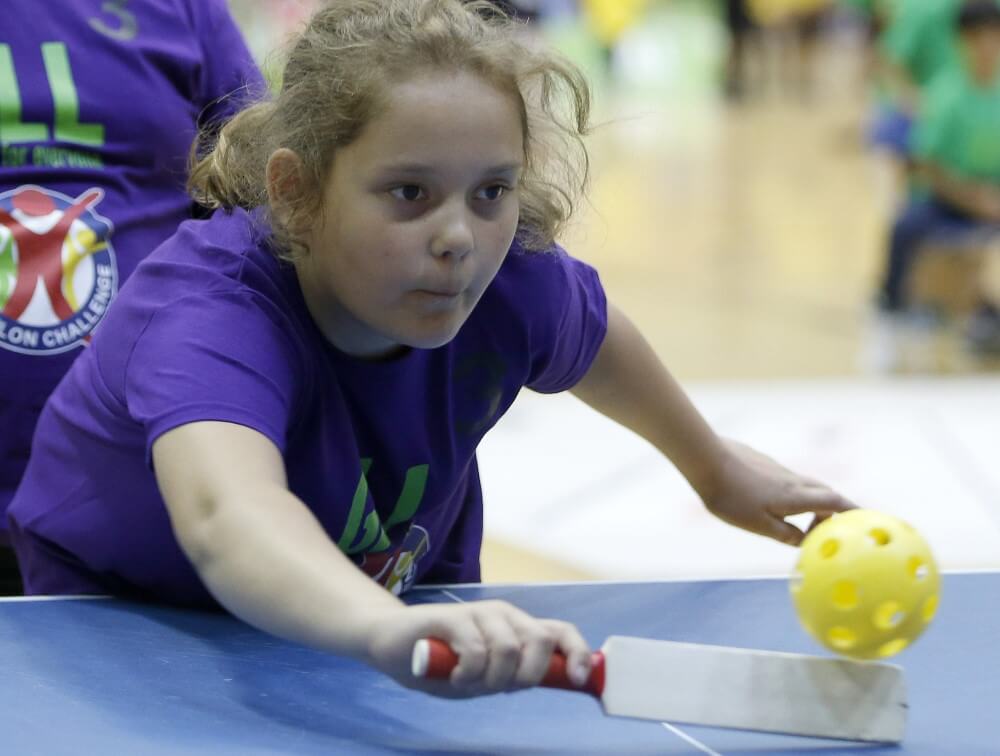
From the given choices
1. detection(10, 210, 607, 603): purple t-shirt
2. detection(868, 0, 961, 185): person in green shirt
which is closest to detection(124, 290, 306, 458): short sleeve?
detection(10, 210, 607, 603): purple t-shirt

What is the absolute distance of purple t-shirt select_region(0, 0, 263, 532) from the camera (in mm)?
1512

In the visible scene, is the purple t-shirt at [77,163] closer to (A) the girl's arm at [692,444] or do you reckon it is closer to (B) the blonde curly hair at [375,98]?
(B) the blonde curly hair at [375,98]

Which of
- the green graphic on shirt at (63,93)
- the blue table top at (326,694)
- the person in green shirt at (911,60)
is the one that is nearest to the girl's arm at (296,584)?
the blue table top at (326,694)

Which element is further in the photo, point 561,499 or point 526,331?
point 561,499

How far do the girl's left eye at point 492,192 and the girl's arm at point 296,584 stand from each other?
0.23 m

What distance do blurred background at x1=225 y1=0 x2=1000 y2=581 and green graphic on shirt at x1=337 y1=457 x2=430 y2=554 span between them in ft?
1.15

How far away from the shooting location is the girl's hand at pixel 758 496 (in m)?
1.51

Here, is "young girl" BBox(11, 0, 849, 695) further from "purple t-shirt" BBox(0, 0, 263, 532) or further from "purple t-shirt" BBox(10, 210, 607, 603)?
"purple t-shirt" BBox(0, 0, 263, 532)

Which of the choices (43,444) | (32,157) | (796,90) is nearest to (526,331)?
(43,444)

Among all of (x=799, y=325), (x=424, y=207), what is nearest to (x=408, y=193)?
(x=424, y=207)

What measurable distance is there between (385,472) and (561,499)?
5.80 feet

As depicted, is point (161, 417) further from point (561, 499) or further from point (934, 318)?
point (934, 318)

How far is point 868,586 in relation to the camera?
1008 millimetres

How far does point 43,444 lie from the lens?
1.34 meters
